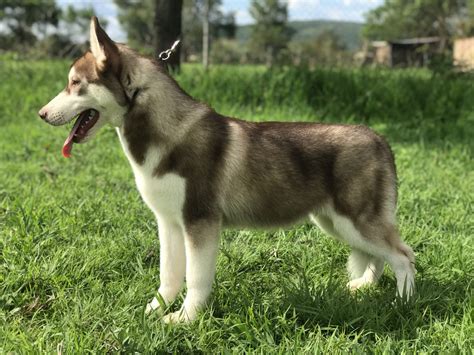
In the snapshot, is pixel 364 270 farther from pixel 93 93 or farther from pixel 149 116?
pixel 93 93

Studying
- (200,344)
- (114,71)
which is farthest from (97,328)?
(114,71)

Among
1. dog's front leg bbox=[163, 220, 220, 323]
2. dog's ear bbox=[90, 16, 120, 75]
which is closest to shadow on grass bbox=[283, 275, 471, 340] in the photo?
dog's front leg bbox=[163, 220, 220, 323]

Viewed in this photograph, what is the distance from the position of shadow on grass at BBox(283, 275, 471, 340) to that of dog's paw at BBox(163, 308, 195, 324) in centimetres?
56

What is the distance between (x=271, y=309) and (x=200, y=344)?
49 centimetres

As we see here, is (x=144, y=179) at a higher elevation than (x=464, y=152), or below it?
higher

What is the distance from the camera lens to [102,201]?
4.53 m

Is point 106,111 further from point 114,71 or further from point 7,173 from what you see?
point 7,173

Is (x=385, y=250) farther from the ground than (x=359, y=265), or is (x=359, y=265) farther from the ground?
(x=385, y=250)

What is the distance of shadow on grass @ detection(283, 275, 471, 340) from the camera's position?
8.70 ft

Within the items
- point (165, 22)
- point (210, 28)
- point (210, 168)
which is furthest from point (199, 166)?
point (210, 28)

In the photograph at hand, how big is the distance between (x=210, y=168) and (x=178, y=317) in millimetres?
832

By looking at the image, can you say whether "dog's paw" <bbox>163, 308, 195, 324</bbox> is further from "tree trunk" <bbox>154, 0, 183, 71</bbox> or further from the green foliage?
the green foliage

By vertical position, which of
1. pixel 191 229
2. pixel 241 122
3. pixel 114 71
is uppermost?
pixel 114 71

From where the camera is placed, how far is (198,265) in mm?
2705
